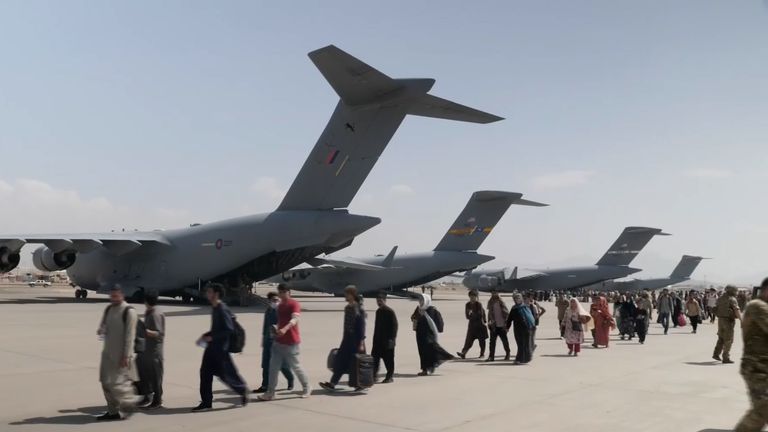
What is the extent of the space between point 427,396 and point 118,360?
138 inches

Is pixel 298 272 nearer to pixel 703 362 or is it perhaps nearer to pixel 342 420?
pixel 703 362

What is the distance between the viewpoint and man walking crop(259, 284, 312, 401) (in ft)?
24.8

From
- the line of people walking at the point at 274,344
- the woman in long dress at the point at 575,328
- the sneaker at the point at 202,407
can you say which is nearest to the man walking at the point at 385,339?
the line of people walking at the point at 274,344

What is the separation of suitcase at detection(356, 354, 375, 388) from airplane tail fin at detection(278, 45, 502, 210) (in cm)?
1198

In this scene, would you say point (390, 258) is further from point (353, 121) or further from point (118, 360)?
point (118, 360)

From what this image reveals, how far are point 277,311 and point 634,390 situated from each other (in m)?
4.64

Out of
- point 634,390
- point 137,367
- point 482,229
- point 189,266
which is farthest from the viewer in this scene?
point 482,229

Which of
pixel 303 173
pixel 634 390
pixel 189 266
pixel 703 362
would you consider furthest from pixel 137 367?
pixel 189 266

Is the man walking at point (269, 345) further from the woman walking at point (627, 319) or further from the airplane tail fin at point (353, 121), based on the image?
the airplane tail fin at point (353, 121)

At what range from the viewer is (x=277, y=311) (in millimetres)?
7996

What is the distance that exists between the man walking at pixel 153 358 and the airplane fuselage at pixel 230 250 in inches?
623

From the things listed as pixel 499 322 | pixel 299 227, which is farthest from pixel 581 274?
pixel 499 322

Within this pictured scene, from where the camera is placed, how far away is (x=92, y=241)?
2575cm

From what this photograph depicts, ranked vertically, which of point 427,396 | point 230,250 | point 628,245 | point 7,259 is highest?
point 628,245
